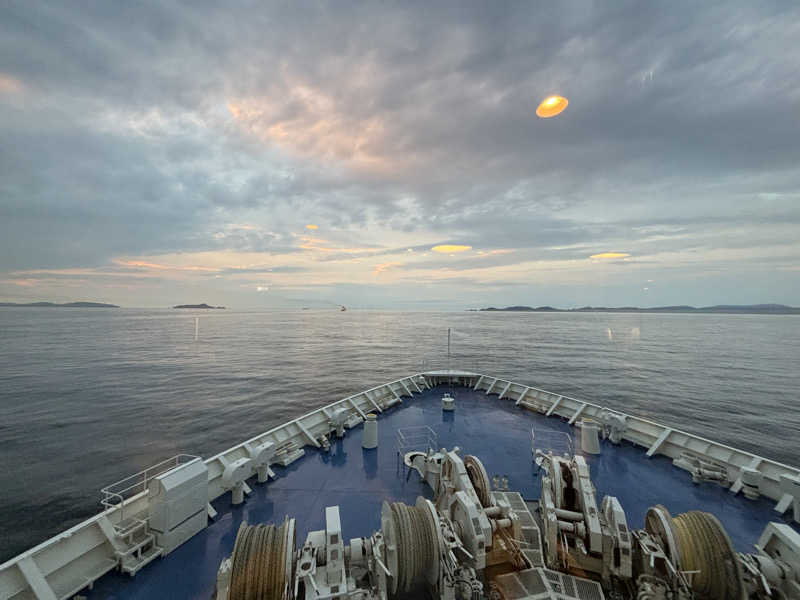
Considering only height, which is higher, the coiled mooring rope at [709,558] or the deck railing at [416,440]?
the coiled mooring rope at [709,558]

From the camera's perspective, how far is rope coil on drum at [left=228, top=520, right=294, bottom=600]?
5.27m

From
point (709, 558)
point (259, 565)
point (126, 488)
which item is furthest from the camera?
point (126, 488)

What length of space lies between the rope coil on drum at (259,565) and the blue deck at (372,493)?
2.49m

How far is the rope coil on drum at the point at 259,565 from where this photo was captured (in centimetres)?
527

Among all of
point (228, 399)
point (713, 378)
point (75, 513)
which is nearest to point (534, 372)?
point (713, 378)

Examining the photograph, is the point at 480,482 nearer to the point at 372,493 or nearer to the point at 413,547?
the point at 413,547

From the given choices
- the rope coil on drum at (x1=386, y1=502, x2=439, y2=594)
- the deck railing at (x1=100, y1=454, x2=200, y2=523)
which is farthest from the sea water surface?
the rope coil on drum at (x1=386, y1=502, x2=439, y2=594)

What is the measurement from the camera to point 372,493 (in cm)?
1030

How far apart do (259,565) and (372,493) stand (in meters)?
5.31

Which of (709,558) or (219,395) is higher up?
(709,558)

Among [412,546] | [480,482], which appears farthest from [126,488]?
[480,482]

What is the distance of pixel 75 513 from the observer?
14695 mm

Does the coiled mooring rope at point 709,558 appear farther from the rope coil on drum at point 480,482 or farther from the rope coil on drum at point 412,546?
the rope coil on drum at point 412,546

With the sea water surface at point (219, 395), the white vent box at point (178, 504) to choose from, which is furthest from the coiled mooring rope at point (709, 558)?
the sea water surface at point (219, 395)
